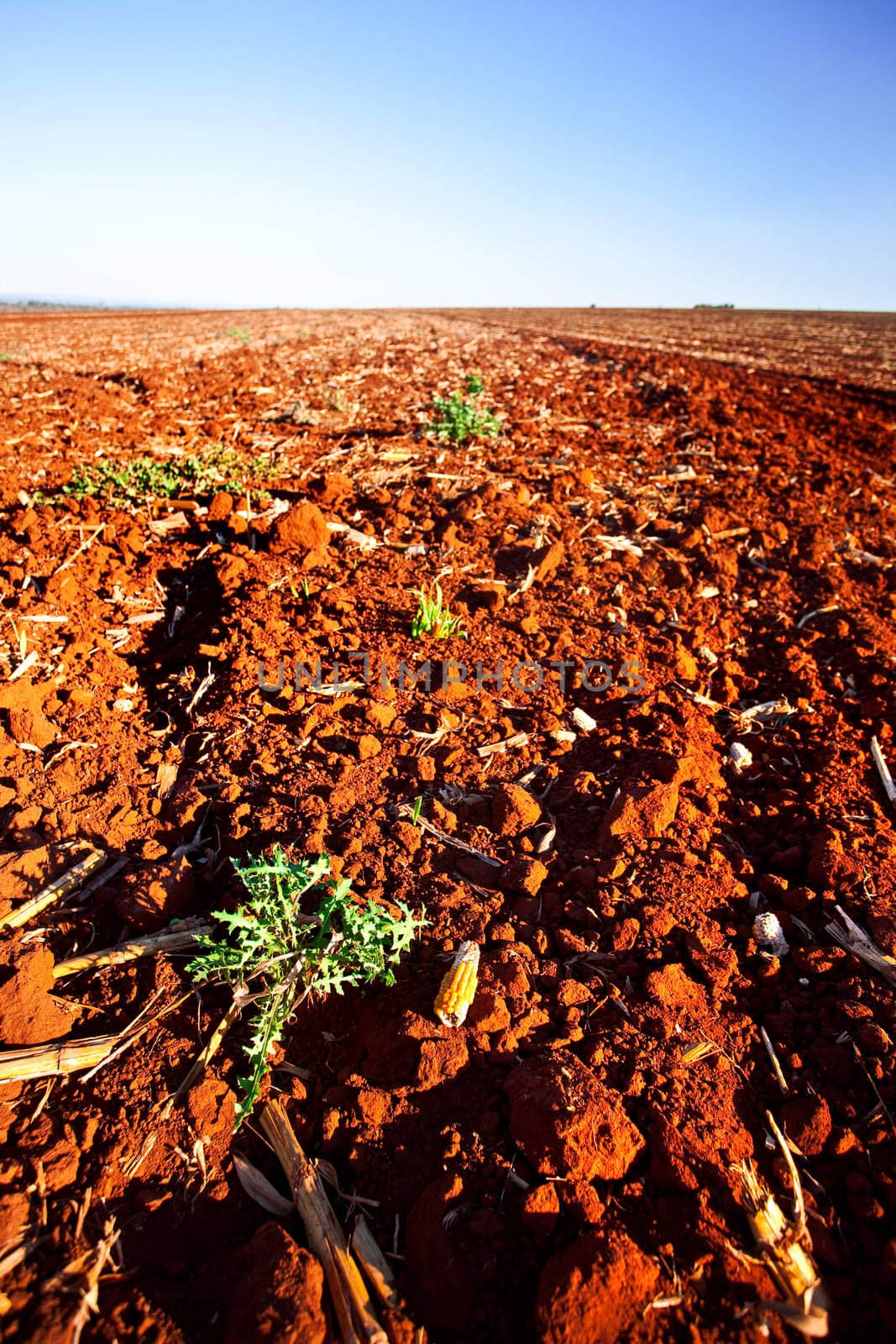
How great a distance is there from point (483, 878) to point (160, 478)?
12.2 ft

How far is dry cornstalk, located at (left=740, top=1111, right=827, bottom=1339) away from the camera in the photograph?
52.2 inches

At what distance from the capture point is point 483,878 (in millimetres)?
2240

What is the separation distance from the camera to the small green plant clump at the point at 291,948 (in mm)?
1812

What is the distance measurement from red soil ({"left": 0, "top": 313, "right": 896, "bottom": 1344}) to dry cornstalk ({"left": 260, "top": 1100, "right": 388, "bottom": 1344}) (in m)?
0.05

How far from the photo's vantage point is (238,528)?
163 inches

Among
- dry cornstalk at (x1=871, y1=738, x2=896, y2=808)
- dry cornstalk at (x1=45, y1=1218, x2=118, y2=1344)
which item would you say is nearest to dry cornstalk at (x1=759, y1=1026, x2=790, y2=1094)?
dry cornstalk at (x1=871, y1=738, x2=896, y2=808)

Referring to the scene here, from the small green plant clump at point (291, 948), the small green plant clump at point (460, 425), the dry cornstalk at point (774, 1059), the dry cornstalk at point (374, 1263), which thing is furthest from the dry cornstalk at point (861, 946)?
the small green plant clump at point (460, 425)

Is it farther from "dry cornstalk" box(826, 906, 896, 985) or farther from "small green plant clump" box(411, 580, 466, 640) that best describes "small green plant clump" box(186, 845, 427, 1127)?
"small green plant clump" box(411, 580, 466, 640)

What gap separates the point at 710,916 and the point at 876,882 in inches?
21.9

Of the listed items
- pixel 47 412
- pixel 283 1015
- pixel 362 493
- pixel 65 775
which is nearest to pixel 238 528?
pixel 362 493

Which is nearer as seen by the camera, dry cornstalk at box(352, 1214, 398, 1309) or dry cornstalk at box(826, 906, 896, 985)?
dry cornstalk at box(352, 1214, 398, 1309)

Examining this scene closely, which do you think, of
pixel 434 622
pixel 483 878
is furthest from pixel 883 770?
pixel 434 622

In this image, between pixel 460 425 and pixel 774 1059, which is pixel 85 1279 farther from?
pixel 460 425

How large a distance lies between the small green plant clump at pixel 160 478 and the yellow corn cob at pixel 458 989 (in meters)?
3.72
